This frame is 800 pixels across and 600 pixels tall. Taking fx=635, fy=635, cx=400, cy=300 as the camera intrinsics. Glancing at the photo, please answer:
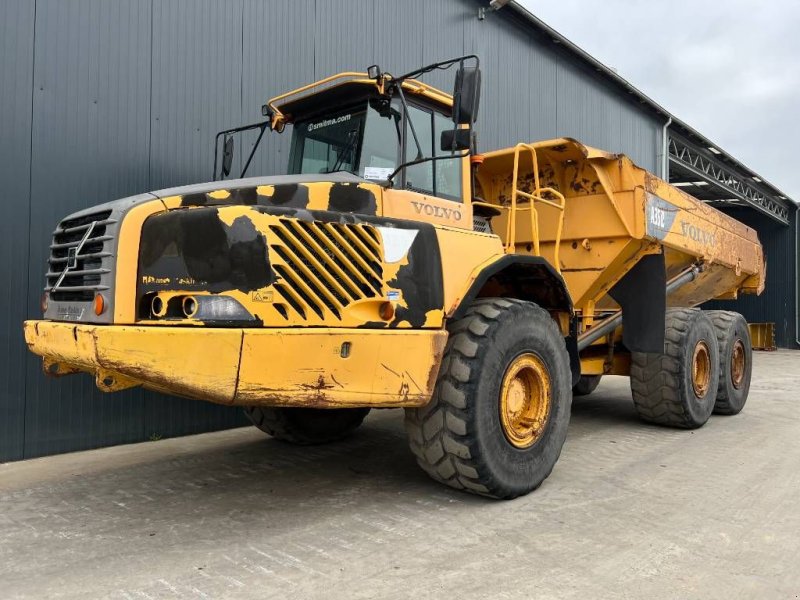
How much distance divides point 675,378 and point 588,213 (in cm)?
199

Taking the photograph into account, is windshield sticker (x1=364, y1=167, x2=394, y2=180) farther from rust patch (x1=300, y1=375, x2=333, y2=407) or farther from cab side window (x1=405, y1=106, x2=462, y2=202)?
rust patch (x1=300, y1=375, x2=333, y2=407)

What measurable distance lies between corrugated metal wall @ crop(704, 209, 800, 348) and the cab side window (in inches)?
941

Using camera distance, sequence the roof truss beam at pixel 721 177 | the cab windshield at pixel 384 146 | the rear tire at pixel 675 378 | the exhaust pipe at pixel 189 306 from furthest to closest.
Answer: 1. the roof truss beam at pixel 721 177
2. the rear tire at pixel 675 378
3. the cab windshield at pixel 384 146
4. the exhaust pipe at pixel 189 306

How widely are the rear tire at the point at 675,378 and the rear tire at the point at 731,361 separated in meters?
0.68

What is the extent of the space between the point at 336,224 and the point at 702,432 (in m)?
5.26

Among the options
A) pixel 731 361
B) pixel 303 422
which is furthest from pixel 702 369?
pixel 303 422

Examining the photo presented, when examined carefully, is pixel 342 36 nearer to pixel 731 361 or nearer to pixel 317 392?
pixel 317 392

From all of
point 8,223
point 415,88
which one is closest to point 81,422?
point 8,223

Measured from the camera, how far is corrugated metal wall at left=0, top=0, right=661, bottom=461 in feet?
18.0

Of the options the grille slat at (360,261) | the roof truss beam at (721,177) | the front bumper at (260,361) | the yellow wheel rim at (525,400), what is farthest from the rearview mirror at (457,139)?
the roof truss beam at (721,177)

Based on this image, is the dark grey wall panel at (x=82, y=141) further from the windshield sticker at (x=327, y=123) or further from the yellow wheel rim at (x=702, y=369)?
the yellow wheel rim at (x=702, y=369)

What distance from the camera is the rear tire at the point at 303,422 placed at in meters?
5.57

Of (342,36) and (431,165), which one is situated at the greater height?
(342,36)

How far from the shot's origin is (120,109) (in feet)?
20.1
